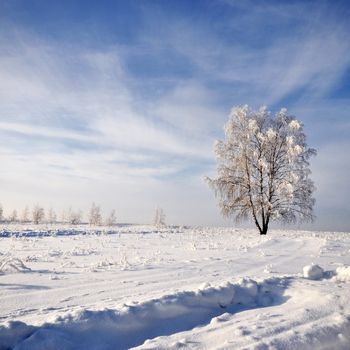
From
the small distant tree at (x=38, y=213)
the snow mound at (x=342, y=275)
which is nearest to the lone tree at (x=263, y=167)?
the snow mound at (x=342, y=275)

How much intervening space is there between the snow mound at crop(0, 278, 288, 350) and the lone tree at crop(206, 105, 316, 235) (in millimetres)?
18176

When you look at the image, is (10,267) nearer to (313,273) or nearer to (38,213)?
(313,273)

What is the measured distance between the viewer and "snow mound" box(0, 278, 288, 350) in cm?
269

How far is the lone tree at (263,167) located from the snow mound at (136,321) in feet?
59.6

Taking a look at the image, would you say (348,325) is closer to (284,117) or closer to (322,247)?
(322,247)

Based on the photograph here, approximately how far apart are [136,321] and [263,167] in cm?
2019

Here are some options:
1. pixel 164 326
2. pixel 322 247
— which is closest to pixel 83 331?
pixel 164 326

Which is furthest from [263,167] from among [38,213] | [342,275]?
[38,213]

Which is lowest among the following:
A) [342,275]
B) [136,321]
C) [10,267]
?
[136,321]

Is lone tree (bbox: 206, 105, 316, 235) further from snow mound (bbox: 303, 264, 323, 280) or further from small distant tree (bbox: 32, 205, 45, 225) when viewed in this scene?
small distant tree (bbox: 32, 205, 45, 225)

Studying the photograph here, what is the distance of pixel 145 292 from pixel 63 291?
1.05 m

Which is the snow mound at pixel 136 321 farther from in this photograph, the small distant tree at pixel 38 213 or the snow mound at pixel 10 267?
the small distant tree at pixel 38 213

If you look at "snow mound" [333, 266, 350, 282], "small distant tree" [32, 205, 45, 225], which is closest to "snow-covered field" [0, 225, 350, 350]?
"snow mound" [333, 266, 350, 282]

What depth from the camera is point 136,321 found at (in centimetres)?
320
